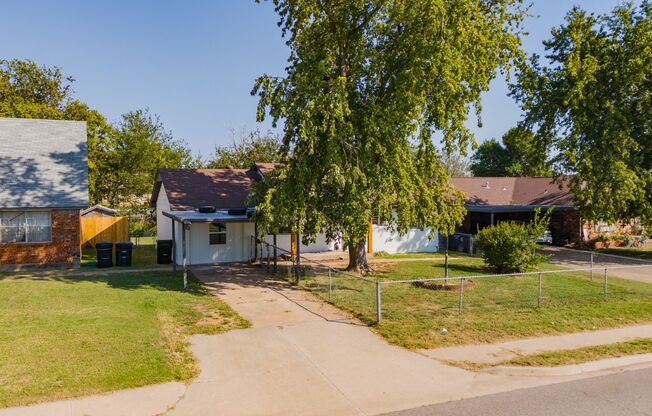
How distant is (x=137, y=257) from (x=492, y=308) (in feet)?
57.8

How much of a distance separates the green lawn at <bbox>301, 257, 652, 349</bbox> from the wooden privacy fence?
14593 mm

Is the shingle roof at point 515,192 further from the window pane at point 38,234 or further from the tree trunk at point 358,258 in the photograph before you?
the window pane at point 38,234

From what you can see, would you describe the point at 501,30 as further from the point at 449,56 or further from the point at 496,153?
the point at 496,153

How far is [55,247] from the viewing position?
1980cm

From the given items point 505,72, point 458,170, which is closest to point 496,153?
point 458,170

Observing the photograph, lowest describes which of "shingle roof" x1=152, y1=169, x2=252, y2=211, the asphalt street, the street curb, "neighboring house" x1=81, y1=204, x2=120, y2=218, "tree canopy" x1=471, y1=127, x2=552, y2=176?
the asphalt street

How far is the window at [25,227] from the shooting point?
19.4 meters

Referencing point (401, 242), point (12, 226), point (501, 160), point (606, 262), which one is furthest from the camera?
point (501, 160)

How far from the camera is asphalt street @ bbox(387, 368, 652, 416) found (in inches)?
268

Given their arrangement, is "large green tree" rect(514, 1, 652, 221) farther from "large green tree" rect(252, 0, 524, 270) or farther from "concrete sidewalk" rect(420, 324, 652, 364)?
"concrete sidewalk" rect(420, 324, 652, 364)

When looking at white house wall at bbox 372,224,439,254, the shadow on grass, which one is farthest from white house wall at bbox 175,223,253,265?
white house wall at bbox 372,224,439,254

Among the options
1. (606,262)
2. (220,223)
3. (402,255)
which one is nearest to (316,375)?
(220,223)

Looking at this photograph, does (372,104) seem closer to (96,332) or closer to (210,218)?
(210,218)

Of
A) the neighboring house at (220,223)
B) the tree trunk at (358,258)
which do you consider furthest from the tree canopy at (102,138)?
the tree trunk at (358,258)
